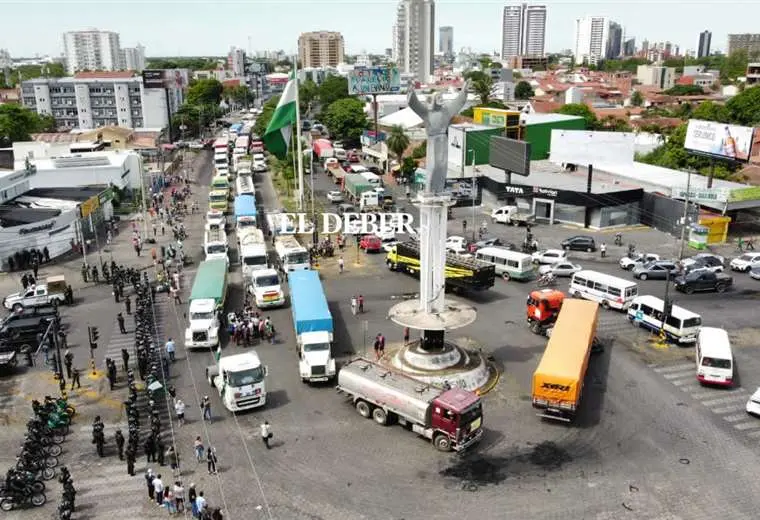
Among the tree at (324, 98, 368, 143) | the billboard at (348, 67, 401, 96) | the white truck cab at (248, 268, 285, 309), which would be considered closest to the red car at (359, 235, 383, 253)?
the white truck cab at (248, 268, 285, 309)

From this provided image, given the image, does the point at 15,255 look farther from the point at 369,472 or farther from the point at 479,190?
the point at 479,190

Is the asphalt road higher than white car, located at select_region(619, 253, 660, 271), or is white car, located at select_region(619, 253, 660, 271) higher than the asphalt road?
white car, located at select_region(619, 253, 660, 271)

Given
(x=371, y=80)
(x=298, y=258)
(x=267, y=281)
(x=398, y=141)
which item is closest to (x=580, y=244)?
(x=298, y=258)

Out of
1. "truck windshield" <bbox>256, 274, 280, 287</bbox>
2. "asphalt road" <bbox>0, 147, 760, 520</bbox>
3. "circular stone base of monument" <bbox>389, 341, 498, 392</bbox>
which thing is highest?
"truck windshield" <bbox>256, 274, 280, 287</bbox>

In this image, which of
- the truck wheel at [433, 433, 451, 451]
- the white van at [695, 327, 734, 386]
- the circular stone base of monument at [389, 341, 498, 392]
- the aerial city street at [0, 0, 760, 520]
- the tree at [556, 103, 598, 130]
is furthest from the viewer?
the tree at [556, 103, 598, 130]

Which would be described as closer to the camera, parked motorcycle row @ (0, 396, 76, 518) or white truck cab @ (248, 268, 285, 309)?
parked motorcycle row @ (0, 396, 76, 518)

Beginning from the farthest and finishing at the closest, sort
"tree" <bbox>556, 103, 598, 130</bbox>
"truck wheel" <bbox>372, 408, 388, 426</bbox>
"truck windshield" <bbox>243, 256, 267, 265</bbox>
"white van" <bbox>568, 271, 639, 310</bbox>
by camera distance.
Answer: "tree" <bbox>556, 103, 598, 130</bbox>, "truck windshield" <bbox>243, 256, 267, 265</bbox>, "white van" <bbox>568, 271, 639, 310</bbox>, "truck wheel" <bbox>372, 408, 388, 426</bbox>

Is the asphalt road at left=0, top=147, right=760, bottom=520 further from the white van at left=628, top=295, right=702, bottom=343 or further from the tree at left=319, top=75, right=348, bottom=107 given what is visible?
the tree at left=319, top=75, right=348, bottom=107

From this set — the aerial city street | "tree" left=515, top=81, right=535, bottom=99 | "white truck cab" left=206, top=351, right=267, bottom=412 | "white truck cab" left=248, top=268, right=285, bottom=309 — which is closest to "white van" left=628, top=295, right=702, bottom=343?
the aerial city street

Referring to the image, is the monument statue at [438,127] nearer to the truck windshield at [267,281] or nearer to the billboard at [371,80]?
the truck windshield at [267,281]
